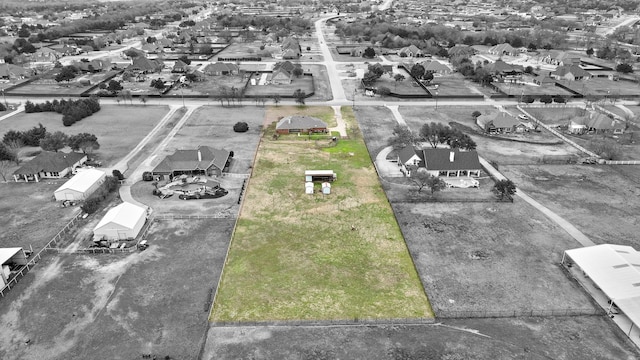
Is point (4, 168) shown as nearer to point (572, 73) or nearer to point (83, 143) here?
point (83, 143)

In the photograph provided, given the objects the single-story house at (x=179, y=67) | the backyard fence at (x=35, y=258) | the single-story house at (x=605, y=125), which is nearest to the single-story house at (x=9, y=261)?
the backyard fence at (x=35, y=258)

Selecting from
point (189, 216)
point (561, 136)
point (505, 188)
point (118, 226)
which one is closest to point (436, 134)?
point (505, 188)

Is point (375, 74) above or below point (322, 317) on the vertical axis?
above

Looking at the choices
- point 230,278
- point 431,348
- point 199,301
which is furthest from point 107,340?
point 431,348

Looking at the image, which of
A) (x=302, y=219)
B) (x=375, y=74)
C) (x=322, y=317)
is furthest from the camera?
(x=375, y=74)

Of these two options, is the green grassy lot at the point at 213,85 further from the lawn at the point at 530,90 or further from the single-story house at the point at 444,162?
the lawn at the point at 530,90

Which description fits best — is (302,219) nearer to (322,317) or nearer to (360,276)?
(360,276)
